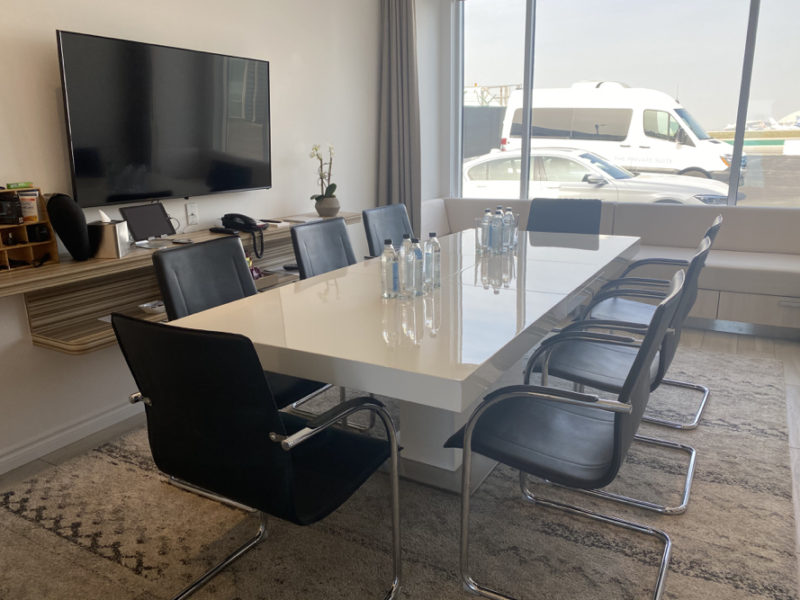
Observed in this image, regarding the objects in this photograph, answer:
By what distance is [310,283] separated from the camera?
2.36 metres

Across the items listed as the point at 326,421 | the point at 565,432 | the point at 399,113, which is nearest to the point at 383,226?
the point at 399,113

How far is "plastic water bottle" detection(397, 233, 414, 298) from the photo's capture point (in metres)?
2.08

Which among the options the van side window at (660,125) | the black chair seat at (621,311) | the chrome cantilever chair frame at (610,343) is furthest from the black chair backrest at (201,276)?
the van side window at (660,125)

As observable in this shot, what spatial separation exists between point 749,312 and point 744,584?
8.47 ft

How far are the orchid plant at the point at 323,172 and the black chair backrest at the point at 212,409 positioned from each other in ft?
8.08

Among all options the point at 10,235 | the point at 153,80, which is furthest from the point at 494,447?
the point at 153,80

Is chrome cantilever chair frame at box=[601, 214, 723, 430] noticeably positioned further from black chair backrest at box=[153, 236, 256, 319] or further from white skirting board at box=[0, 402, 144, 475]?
white skirting board at box=[0, 402, 144, 475]

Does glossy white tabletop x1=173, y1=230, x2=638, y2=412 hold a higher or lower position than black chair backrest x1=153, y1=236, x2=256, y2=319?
lower

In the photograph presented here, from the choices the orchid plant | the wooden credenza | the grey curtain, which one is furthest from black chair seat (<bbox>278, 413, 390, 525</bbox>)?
the grey curtain

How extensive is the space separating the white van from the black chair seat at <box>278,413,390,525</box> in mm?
4249

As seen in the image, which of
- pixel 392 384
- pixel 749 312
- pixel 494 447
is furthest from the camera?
pixel 749 312

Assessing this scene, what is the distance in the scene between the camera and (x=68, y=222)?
2.34m

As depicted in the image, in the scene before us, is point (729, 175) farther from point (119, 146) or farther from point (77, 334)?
point (77, 334)

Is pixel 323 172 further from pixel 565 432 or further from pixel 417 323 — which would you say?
pixel 565 432
